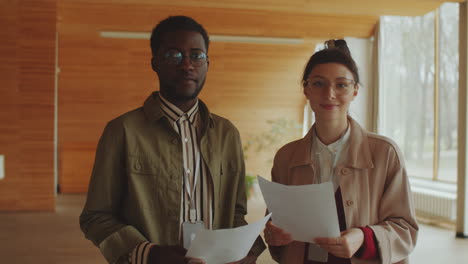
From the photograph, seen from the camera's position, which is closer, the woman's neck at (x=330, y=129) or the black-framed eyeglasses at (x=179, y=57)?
the black-framed eyeglasses at (x=179, y=57)

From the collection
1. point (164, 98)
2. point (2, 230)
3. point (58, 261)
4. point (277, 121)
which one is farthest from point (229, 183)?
point (277, 121)

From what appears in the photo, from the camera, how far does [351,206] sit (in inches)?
60.8

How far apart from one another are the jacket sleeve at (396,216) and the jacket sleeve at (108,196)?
83cm

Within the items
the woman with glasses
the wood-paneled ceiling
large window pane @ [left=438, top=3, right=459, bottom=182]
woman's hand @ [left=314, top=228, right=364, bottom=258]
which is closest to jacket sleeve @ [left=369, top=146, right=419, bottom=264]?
the woman with glasses

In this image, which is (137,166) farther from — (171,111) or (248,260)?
(248,260)

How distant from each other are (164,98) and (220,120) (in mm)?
233

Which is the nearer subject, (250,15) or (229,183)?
(229,183)

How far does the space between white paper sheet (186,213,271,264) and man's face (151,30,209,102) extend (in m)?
0.51

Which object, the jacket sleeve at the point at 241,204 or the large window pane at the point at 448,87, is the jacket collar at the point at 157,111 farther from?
the large window pane at the point at 448,87

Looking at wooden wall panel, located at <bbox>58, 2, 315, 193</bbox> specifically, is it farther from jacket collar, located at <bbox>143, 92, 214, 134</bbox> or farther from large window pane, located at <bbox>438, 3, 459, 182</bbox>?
jacket collar, located at <bbox>143, 92, 214, 134</bbox>

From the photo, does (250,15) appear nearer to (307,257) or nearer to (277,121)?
(277,121)

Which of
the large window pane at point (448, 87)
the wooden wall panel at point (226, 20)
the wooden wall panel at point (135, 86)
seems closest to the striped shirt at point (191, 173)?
the wooden wall panel at point (226, 20)

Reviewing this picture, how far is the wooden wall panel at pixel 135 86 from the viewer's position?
31.5 feet

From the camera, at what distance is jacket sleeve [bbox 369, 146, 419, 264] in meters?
1.50
